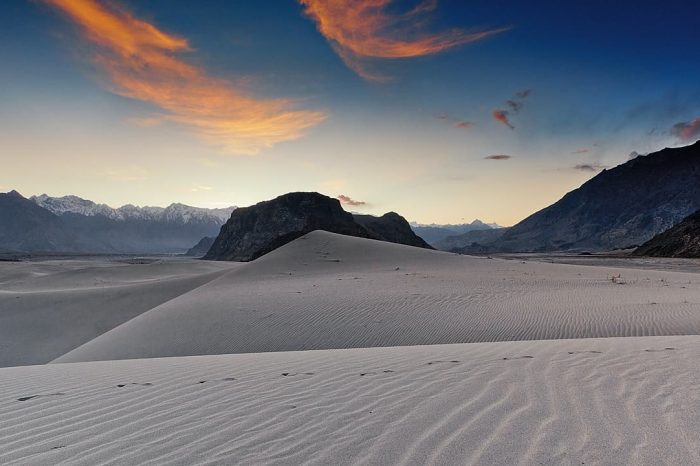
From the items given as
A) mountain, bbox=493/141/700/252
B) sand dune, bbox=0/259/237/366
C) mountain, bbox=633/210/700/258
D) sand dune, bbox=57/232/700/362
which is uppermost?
mountain, bbox=493/141/700/252

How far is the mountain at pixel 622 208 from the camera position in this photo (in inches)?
5305

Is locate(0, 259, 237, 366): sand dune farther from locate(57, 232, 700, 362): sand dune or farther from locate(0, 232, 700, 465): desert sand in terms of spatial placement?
locate(0, 232, 700, 465): desert sand

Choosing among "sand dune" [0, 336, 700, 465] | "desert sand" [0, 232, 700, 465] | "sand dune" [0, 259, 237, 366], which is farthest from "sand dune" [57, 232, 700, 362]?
"sand dune" [0, 336, 700, 465]

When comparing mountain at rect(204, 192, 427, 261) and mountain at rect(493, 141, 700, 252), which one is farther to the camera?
mountain at rect(493, 141, 700, 252)

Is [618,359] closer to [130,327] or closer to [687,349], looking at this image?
[687,349]

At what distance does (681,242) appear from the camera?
182 feet

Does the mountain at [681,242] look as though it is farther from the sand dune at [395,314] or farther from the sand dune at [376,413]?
the sand dune at [376,413]

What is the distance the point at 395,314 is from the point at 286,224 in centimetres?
8595

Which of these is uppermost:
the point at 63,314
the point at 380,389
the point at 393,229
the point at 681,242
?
the point at 393,229

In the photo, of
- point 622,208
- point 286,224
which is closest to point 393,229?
point 286,224

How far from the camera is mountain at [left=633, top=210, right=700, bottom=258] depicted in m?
52.7

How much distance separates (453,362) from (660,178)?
19310cm

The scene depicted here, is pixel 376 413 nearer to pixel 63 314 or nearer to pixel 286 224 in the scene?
pixel 63 314

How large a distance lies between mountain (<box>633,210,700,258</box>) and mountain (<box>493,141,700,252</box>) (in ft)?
230
